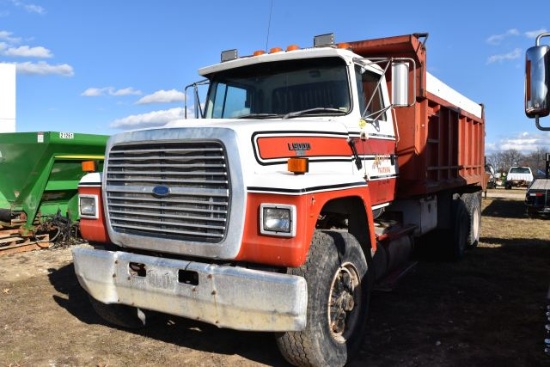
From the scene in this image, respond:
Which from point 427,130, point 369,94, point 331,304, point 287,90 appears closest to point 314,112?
point 287,90

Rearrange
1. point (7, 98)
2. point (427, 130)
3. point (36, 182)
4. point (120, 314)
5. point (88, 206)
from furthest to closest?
point (7, 98), point (36, 182), point (427, 130), point (120, 314), point (88, 206)

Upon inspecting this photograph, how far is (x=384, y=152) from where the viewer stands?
525 centimetres

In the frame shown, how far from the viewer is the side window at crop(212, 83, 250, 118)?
517 cm

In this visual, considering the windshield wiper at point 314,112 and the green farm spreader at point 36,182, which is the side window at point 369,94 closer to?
the windshield wiper at point 314,112

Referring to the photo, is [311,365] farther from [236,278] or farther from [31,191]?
[31,191]

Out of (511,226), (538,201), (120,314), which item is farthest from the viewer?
(538,201)

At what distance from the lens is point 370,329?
15.9ft

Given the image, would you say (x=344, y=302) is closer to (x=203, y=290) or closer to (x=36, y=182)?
(x=203, y=290)

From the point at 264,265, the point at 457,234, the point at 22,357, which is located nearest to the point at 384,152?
the point at 264,265

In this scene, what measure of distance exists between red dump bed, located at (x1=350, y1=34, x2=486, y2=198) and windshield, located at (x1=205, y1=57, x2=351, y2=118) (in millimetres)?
1091

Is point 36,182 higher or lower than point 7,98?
lower

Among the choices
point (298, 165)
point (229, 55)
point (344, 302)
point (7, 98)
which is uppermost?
point (7, 98)

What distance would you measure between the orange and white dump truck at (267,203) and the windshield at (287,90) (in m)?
0.01

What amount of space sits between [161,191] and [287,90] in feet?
5.91
